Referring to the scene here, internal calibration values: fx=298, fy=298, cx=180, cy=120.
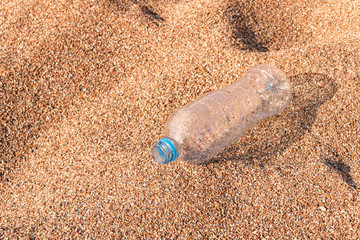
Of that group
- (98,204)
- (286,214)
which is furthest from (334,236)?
(98,204)

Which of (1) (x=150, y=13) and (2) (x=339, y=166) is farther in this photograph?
(1) (x=150, y=13)

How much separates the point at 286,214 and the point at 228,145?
507mm

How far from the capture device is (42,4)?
8.12 feet

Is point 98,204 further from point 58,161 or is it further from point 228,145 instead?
point 228,145

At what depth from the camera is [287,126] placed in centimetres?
189

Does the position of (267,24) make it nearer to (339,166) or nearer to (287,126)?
(287,126)

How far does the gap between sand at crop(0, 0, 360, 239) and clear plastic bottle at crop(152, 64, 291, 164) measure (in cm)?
7

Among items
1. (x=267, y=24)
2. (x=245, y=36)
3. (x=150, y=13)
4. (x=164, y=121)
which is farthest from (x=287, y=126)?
(x=150, y=13)

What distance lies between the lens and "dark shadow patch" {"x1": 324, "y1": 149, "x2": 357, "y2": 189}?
168 centimetres

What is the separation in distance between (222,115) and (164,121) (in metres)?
0.37

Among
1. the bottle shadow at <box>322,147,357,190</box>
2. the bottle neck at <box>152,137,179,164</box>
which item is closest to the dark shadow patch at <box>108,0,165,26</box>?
the bottle neck at <box>152,137,179,164</box>

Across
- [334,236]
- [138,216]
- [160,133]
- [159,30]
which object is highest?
[159,30]

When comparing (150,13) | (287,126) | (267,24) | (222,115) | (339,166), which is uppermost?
(150,13)

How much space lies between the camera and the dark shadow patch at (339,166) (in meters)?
1.68
